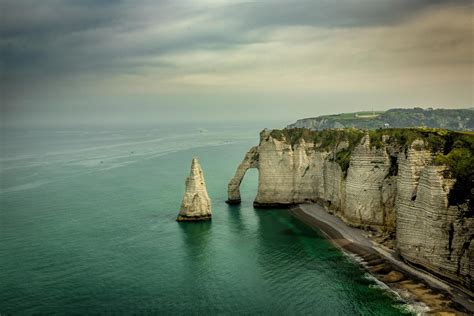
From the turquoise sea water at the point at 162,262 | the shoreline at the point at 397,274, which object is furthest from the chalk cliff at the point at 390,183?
the turquoise sea water at the point at 162,262

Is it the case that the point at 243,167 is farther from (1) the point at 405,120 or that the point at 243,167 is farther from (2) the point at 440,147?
(1) the point at 405,120

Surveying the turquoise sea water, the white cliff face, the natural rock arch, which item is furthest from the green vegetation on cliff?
the natural rock arch

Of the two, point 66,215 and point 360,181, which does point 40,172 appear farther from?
point 360,181

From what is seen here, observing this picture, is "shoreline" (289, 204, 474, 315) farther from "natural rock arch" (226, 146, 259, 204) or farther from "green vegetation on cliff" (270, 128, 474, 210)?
"natural rock arch" (226, 146, 259, 204)

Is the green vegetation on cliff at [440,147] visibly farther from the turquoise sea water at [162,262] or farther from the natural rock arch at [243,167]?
the natural rock arch at [243,167]

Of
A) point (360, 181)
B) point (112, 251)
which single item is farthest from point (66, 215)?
point (360, 181)

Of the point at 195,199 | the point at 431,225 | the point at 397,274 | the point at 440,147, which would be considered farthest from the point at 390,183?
the point at 195,199
